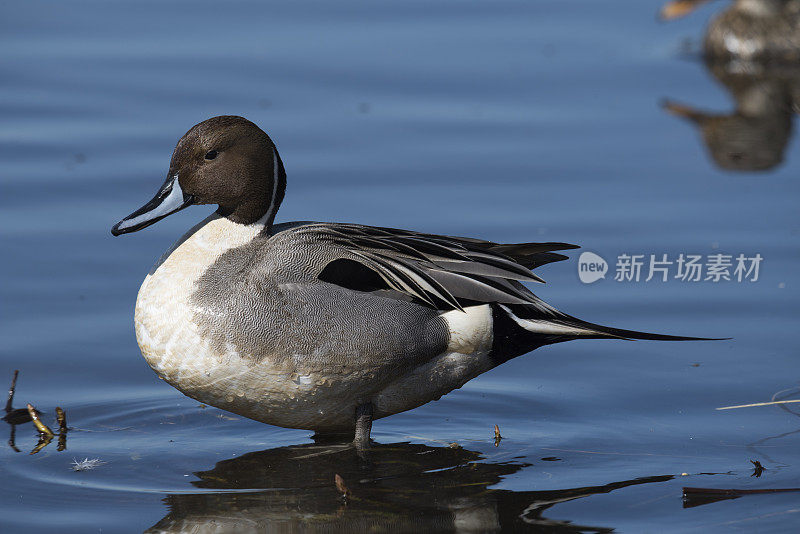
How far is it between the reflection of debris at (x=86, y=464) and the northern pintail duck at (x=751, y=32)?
6.94 m

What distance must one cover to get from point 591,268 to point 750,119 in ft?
9.40

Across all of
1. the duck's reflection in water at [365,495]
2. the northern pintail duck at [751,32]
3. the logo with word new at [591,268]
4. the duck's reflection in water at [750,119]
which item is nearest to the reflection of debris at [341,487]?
the duck's reflection in water at [365,495]

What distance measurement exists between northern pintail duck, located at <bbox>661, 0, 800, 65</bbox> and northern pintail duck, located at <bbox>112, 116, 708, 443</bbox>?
5.78 metres

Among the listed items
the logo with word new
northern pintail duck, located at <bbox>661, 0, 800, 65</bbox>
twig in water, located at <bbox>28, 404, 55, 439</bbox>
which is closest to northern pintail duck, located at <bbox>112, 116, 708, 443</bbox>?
twig in water, located at <bbox>28, 404, 55, 439</bbox>

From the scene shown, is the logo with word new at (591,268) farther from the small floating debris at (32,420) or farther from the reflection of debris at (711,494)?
the small floating debris at (32,420)

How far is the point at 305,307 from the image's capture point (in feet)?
14.7

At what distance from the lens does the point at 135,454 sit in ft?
15.6

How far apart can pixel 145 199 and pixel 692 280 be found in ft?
9.24

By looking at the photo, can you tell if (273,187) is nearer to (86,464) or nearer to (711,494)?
(86,464)

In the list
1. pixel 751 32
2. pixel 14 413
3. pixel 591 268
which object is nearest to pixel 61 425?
pixel 14 413

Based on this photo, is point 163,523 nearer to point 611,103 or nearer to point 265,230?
point 265,230

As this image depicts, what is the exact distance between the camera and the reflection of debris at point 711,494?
4289 mm

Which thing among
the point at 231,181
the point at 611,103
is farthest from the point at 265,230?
the point at 611,103

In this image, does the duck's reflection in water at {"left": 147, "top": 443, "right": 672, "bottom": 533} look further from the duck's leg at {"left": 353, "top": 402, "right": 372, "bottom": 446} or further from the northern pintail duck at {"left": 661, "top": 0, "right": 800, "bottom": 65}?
the northern pintail duck at {"left": 661, "top": 0, "right": 800, "bottom": 65}
